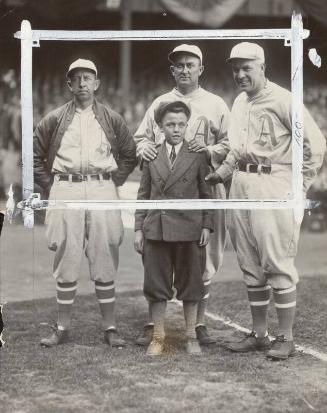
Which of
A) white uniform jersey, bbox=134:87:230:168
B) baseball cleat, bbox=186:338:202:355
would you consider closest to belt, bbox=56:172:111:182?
white uniform jersey, bbox=134:87:230:168

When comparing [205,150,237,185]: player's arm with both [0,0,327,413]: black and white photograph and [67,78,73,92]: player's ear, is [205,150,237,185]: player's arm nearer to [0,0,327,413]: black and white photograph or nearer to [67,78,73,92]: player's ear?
[0,0,327,413]: black and white photograph

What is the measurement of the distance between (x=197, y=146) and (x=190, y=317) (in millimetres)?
1028

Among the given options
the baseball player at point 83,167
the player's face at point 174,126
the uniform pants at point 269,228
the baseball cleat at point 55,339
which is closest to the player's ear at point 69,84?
the baseball player at point 83,167

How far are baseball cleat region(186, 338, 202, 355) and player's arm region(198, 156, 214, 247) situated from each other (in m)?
0.58

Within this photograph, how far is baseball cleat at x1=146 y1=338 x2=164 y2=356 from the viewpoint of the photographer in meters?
4.32

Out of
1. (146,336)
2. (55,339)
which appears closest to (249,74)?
(146,336)

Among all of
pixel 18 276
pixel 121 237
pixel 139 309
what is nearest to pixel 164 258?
pixel 121 237

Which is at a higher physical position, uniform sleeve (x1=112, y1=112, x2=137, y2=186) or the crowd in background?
the crowd in background

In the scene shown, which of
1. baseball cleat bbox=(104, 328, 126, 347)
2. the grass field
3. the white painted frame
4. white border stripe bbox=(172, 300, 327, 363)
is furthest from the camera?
baseball cleat bbox=(104, 328, 126, 347)

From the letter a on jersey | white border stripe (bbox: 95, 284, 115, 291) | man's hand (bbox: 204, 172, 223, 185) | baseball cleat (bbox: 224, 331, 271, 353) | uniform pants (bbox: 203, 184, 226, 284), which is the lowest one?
baseball cleat (bbox: 224, 331, 271, 353)

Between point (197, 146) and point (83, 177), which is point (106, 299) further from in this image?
point (197, 146)

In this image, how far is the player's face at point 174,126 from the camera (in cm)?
430

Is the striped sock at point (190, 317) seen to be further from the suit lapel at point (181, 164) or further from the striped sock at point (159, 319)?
the suit lapel at point (181, 164)

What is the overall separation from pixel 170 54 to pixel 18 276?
104 inches
